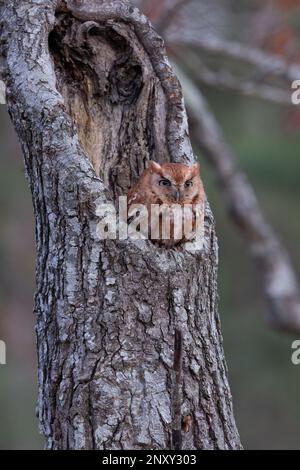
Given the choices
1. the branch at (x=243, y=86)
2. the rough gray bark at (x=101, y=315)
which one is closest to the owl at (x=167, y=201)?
the rough gray bark at (x=101, y=315)

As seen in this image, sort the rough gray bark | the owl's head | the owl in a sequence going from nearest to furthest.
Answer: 1. the rough gray bark
2. the owl
3. the owl's head

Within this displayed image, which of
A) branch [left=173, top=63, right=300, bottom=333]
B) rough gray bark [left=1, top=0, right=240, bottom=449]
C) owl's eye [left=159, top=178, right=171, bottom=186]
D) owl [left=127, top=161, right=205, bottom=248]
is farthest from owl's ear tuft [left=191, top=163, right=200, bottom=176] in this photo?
branch [left=173, top=63, right=300, bottom=333]

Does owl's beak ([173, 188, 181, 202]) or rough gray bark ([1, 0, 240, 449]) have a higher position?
owl's beak ([173, 188, 181, 202])

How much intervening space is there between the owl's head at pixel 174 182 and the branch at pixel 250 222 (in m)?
3.21

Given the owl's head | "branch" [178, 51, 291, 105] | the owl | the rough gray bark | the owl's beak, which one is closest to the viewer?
the rough gray bark

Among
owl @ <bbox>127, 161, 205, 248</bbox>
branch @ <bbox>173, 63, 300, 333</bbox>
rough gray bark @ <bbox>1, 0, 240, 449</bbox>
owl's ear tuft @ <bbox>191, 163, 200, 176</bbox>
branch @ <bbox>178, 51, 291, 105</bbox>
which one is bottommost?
rough gray bark @ <bbox>1, 0, 240, 449</bbox>

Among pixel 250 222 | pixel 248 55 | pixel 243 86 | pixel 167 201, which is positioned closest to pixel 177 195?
pixel 167 201

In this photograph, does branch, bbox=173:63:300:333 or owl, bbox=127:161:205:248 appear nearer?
owl, bbox=127:161:205:248

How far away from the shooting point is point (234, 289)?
1459 centimetres

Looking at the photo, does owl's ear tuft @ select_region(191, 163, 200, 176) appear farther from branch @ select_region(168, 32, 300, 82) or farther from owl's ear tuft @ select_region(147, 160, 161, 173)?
branch @ select_region(168, 32, 300, 82)

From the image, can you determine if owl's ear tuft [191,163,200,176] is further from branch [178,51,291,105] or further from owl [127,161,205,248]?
branch [178,51,291,105]

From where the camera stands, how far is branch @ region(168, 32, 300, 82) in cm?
762

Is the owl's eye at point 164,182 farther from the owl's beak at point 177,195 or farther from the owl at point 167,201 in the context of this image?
the owl's beak at point 177,195

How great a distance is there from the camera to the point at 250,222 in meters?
7.77
